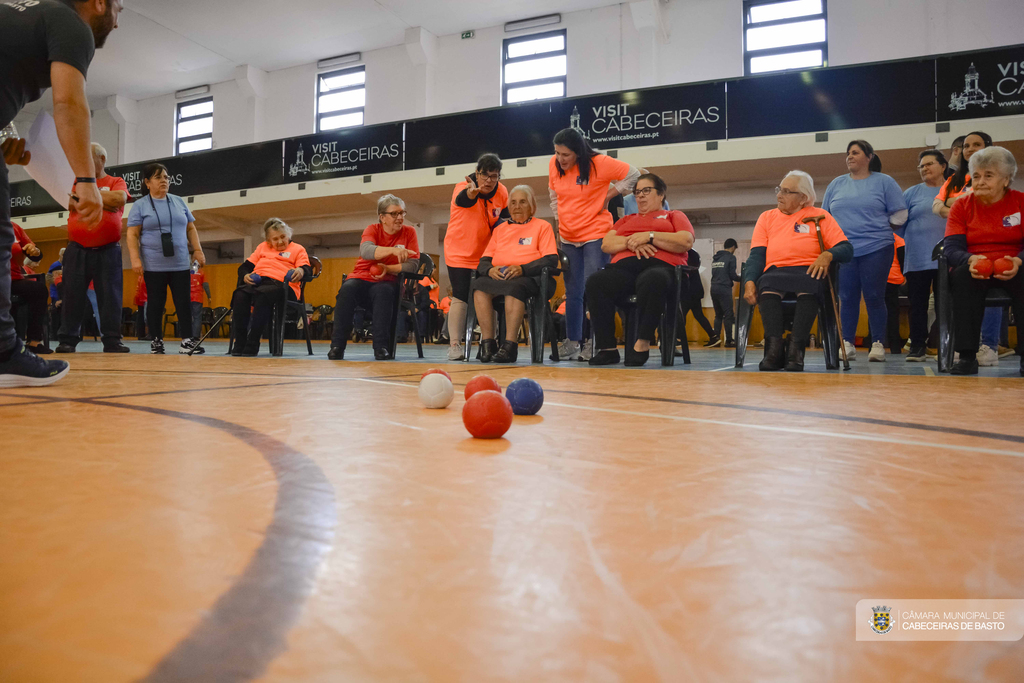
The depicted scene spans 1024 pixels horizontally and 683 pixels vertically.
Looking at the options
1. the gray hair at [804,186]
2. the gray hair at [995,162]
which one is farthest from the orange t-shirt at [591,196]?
the gray hair at [995,162]

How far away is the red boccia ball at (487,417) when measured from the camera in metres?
1.22

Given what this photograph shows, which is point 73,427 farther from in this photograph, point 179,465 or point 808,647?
point 808,647

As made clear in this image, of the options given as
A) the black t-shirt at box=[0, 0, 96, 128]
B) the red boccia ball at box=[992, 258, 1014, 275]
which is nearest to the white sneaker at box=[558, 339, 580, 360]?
the red boccia ball at box=[992, 258, 1014, 275]

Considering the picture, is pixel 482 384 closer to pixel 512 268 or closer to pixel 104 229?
pixel 512 268

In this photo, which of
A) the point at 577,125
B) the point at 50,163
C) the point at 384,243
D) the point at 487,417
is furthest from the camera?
the point at 577,125

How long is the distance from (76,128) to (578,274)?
2754mm

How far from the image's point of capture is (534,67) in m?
11.9

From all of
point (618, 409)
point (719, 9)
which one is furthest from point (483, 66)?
point (618, 409)

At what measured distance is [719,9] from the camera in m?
10.6

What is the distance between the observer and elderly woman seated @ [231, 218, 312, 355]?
15.1 feet

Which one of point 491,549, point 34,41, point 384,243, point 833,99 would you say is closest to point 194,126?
point 384,243

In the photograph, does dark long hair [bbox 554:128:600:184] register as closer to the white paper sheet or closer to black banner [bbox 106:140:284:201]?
the white paper sheet

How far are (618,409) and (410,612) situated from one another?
1.28 metres

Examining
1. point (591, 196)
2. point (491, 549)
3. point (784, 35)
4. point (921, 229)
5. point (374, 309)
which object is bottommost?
point (491, 549)
